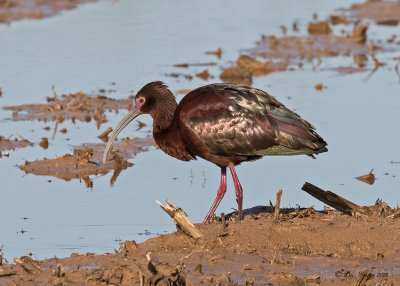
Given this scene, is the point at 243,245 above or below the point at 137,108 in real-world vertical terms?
below

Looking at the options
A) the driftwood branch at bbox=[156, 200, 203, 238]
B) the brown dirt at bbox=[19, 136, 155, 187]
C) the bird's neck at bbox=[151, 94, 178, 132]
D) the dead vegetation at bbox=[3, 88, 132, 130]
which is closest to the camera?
the driftwood branch at bbox=[156, 200, 203, 238]

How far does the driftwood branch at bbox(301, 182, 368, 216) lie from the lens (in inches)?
391

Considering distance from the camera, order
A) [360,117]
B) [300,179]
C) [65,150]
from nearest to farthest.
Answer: [300,179] → [65,150] → [360,117]

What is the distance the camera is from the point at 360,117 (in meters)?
15.2

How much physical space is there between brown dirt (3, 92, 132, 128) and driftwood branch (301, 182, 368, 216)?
5393 millimetres

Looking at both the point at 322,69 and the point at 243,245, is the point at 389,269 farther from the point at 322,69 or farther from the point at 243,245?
the point at 322,69

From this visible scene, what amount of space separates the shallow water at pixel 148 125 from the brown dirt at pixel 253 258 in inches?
36.8

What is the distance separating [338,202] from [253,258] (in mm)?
1629

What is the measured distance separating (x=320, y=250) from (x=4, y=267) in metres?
2.79

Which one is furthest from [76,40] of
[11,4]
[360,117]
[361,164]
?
[361,164]

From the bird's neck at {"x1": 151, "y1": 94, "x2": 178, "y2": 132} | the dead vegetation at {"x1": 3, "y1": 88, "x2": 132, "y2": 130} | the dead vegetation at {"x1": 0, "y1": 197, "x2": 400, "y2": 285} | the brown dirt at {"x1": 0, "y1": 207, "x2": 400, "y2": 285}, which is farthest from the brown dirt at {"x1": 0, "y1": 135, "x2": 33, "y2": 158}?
the brown dirt at {"x1": 0, "y1": 207, "x2": 400, "y2": 285}

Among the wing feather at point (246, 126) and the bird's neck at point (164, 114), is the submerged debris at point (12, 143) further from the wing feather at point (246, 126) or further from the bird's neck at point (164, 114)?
the wing feather at point (246, 126)

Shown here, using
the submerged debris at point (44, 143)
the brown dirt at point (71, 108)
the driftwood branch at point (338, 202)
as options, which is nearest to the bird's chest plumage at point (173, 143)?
the driftwood branch at point (338, 202)

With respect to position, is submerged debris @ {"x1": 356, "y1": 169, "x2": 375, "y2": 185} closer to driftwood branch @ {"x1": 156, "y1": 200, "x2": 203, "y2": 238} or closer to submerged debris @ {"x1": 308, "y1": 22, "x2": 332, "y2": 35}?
driftwood branch @ {"x1": 156, "y1": 200, "x2": 203, "y2": 238}
